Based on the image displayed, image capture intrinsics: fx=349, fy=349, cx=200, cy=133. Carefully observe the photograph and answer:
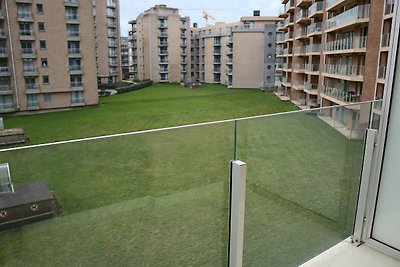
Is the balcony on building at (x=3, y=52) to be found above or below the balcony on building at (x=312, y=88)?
above

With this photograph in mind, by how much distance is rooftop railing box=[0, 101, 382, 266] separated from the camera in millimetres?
1657

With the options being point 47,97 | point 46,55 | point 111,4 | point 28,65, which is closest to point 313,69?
point 46,55

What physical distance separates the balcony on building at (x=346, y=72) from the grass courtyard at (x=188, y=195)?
46.3 feet

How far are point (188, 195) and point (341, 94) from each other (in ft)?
56.4

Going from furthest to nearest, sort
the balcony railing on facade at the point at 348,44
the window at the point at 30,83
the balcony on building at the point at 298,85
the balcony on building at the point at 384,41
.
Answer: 1. the balcony on building at the point at 298,85
2. the window at the point at 30,83
3. the balcony railing on facade at the point at 348,44
4. the balcony on building at the point at 384,41

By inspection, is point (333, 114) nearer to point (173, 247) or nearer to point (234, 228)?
point (234, 228)

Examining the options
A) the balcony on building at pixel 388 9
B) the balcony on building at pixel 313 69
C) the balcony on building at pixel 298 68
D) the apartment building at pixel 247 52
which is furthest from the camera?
the apartment building at pixel 247 52

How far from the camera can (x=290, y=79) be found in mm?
30844

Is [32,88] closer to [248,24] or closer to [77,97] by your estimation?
[77,97]

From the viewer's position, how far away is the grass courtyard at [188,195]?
65.4 inches

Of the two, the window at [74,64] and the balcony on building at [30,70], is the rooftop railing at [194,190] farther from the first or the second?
the window at [74,64]

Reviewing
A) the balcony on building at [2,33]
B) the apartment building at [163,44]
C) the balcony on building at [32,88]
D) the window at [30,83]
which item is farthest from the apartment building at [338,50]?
the apartment building at [163,44]

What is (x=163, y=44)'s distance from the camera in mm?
51656

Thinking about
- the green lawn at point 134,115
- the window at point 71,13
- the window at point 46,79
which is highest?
the window at point 71,13
